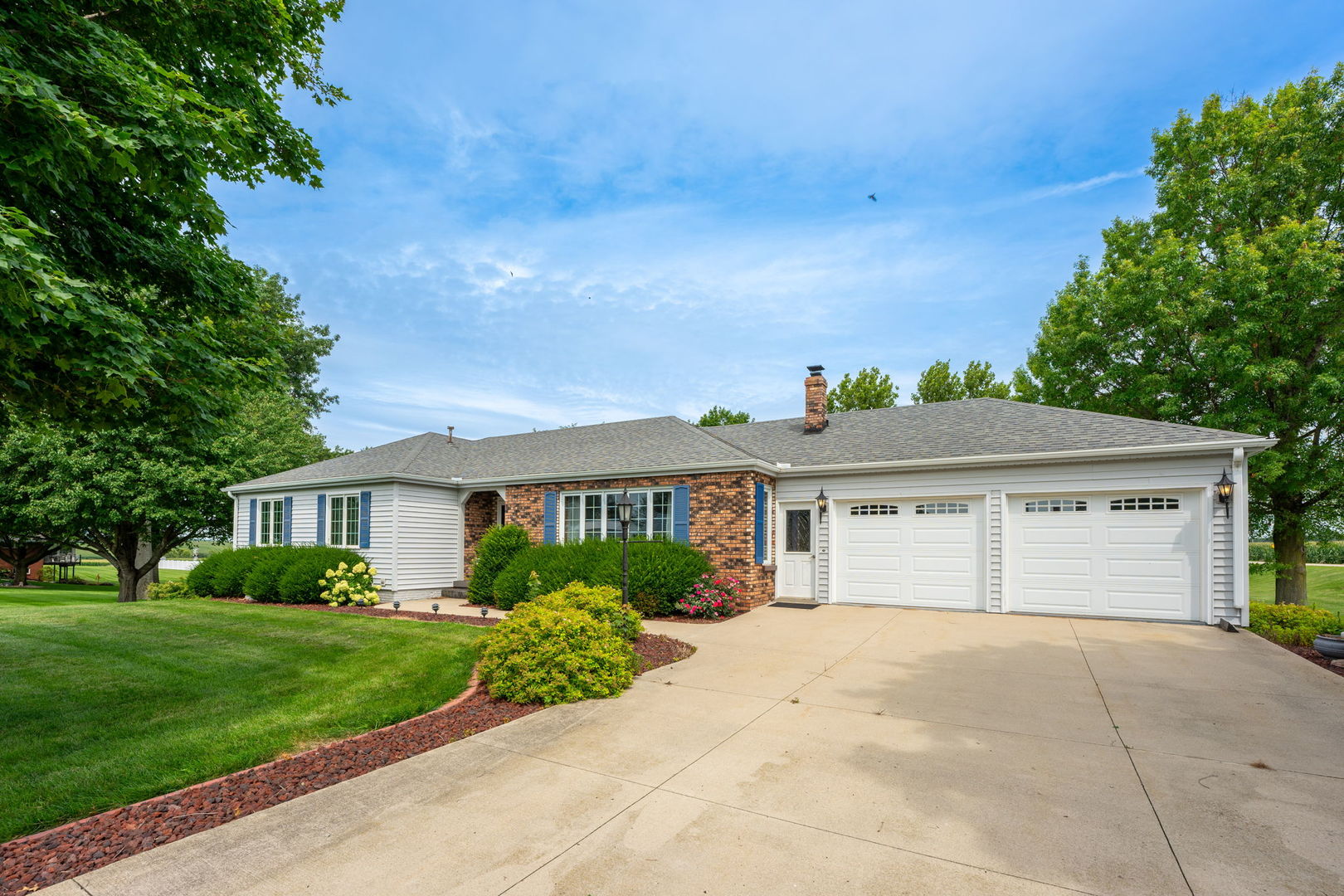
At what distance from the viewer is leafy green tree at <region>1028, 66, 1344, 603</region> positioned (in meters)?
14.0

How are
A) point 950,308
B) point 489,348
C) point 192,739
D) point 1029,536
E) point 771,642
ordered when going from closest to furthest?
point 192,739 < point 771,642 < point 1029,536 < point 950,308 < point 489,348

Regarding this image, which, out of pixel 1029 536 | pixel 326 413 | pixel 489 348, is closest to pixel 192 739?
pixel 1029 536

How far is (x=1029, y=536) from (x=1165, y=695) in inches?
217

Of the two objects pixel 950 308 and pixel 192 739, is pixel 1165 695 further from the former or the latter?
pixel 950 308

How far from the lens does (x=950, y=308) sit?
17938 mm

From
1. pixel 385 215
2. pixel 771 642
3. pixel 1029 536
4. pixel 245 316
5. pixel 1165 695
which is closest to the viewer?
pixel 1165 695

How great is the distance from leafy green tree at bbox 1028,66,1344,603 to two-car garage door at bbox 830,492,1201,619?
6019 millimetres

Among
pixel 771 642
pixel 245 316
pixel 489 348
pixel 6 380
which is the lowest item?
pixel 771 642

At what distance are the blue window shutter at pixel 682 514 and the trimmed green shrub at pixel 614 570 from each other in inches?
25.0

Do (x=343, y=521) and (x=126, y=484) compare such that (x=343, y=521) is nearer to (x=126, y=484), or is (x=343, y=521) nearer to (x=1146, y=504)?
(x=126, y=484)

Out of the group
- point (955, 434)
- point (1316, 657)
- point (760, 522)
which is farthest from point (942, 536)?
point (1316, 657)

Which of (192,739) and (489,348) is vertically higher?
(489,348)

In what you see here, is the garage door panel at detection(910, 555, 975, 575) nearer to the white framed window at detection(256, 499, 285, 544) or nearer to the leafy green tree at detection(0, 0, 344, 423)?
the leafy green tree at detection(0, 0, 344, 423)

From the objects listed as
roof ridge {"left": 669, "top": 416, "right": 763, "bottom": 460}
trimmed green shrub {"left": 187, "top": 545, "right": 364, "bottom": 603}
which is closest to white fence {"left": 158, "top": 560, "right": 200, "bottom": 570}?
trimmed green shrub {"left": 187, "top": 545, "right": 364, "bottom": 603}
